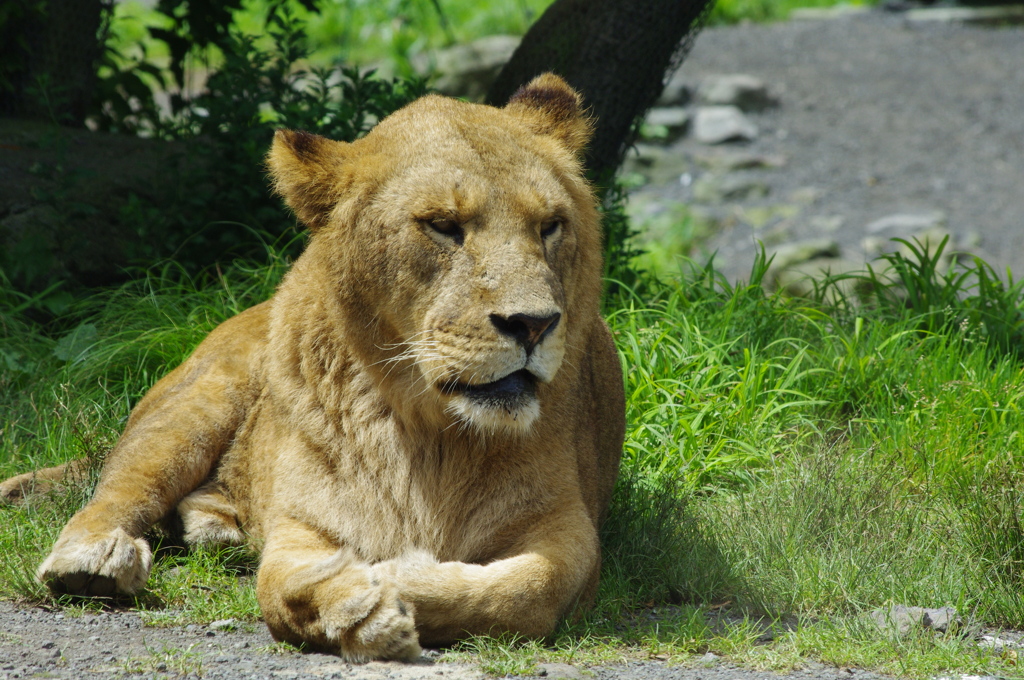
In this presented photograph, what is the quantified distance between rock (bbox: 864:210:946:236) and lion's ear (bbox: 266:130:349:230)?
9.08m

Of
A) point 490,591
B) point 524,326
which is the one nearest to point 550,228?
point 524,326

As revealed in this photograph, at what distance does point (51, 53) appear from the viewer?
640 centimetres

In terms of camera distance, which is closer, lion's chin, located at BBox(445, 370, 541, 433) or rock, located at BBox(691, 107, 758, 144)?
lion's chin, located at BBox(445, 370, 541, 433)

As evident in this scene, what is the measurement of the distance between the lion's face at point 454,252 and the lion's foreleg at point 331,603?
0.53 meters

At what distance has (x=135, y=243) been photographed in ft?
19.3

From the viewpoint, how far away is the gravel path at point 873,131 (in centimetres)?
1180

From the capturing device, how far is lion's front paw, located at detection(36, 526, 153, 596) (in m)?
3.30

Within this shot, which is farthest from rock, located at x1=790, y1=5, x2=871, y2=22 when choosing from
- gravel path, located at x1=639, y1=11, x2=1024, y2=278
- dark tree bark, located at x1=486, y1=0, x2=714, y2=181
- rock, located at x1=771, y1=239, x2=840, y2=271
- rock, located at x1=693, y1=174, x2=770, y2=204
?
dark tree bark, located at x1=486, y1=0, x2=714, y2=181

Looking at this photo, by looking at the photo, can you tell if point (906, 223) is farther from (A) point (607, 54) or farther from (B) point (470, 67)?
(A) point (607, 54)

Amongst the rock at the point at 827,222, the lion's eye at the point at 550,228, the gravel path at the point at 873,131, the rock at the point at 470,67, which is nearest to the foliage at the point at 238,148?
the lion's eye at the point at 550,228

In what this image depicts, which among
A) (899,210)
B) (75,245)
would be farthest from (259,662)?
(899,210)

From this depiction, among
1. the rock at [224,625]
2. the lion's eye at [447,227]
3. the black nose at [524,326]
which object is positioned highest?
the lion's eye at [447,227]

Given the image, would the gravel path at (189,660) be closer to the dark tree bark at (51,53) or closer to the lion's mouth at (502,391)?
the lion's mouth at (502,391)

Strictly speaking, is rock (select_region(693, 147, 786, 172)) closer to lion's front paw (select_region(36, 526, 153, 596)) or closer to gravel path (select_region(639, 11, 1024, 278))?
gravel path (select_region(639, 11, 1024, 278))
